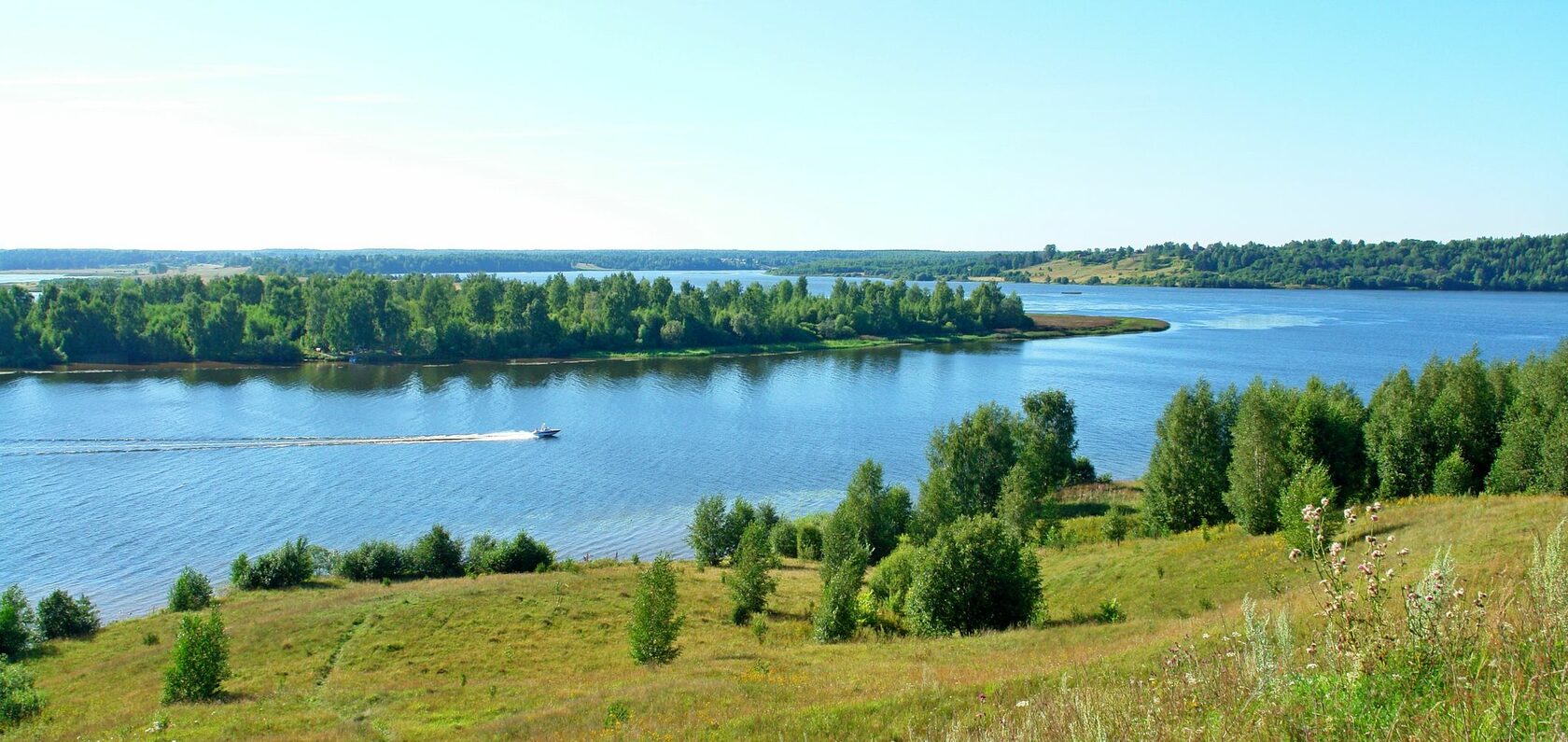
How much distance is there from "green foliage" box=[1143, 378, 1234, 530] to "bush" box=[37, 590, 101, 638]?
130ft

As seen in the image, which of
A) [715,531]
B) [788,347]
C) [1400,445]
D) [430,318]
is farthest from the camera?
[788,347]

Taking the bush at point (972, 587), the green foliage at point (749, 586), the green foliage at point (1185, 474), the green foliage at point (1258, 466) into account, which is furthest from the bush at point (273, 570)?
the green foliage at point (1258, 466)

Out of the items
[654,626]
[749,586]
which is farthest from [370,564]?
[654,626]

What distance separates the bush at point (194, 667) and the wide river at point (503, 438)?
15.0 metres

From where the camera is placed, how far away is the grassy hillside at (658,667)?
12.8 m

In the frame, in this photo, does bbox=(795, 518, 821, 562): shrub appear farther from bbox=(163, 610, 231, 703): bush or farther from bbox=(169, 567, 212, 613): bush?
bbox=(163, 610, 231, 703): bush

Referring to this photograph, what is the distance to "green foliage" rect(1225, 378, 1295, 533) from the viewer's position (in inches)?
1230

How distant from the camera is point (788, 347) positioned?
11594 cm

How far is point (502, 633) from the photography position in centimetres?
2855

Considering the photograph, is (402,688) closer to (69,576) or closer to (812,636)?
(812,636)

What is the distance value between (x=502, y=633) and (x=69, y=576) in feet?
A: 71.0

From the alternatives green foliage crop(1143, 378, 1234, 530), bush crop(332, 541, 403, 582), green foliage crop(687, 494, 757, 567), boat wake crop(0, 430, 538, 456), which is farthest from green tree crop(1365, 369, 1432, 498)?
boat wake crop(0, 430, 538, 456)

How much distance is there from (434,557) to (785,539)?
15235 mm

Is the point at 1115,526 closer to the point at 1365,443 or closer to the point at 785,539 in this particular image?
the point at 1365,443
